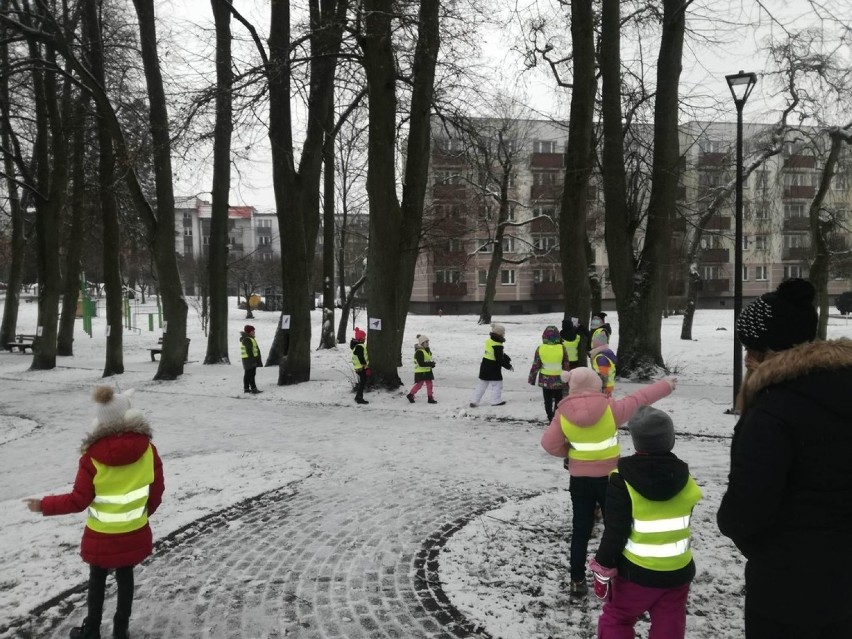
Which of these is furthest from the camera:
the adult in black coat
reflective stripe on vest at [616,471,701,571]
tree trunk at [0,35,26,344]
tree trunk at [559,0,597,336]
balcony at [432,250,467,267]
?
balcony at [432,250,467,267]

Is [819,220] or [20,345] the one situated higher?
[819,220]

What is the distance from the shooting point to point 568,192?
15102 mm

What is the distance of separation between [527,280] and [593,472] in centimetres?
5390

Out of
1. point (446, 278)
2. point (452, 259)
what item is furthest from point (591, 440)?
point (446, 278)

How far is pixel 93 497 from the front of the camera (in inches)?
158

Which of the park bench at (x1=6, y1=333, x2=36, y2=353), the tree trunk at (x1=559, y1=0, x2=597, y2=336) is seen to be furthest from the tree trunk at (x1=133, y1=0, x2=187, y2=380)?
the park bench at (x1=6, y1=333, x2=36, y2=353)

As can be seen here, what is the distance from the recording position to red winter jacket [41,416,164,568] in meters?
3.95

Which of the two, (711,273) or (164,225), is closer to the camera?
(164,225)

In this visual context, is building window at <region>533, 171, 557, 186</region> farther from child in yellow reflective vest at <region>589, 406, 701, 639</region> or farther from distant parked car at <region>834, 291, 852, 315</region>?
child in yellow reflective vest at <region>589, 406, 701, 639</region>

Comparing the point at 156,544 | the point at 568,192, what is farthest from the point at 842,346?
the point at 568,192

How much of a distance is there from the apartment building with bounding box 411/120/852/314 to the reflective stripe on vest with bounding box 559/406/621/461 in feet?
40.8

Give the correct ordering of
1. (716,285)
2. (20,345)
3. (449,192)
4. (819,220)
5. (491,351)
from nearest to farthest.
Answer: (491,351), (819,220), (20,345), (449,192), (716,285)

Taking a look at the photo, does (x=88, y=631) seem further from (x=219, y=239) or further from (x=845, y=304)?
(x=845, y=304)

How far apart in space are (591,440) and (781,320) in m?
2.34
